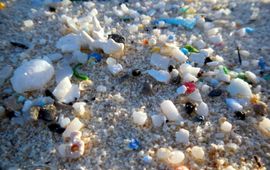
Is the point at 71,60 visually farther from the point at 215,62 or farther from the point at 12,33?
the point at 215,62

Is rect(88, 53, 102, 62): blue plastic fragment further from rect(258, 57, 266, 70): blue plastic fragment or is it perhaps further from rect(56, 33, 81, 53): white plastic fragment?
rect(258, 57, 266, 70): blue plastic fragment

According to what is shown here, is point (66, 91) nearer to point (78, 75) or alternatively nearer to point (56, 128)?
point (78, 75)

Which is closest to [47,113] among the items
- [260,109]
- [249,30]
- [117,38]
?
[117,38]

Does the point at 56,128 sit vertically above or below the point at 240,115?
below

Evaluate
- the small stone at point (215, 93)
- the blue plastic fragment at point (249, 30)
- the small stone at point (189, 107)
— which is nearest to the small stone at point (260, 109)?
the small stone at point (215, 93)

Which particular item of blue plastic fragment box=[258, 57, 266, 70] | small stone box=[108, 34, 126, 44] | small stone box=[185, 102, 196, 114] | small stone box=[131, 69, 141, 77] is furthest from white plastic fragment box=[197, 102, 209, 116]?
small stone box=[108, 34, 126, 44]

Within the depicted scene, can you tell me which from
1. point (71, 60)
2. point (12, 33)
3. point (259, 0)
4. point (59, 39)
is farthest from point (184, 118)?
point (259, 0)

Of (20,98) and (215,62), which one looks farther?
(215,62)
